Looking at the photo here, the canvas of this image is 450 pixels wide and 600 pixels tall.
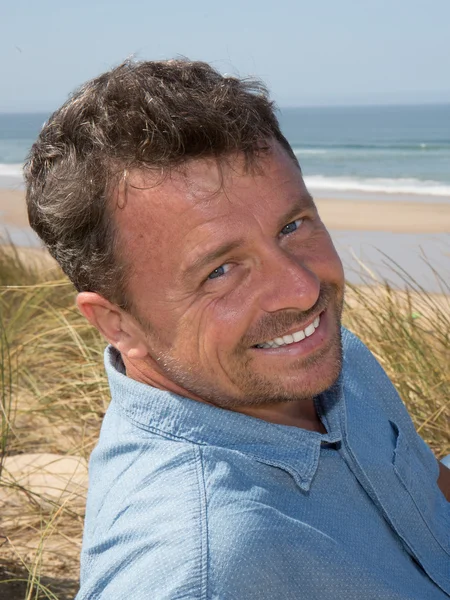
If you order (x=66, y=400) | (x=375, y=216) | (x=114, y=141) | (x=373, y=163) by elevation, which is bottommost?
(x=373, y=163)

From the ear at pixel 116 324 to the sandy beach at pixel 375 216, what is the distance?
1172 centimetres

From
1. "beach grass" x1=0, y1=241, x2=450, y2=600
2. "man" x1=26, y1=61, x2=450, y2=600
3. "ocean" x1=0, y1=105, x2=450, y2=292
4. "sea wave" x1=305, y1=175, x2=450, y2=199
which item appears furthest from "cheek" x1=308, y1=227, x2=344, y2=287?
"sea wave" x1=305, y1=175, x2=450, y2=199

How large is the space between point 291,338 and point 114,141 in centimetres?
51

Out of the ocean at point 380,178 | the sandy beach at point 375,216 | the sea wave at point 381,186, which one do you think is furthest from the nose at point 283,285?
the sea wave at point 381,186

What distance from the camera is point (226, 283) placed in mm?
1618

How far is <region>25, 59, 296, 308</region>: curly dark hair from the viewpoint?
157 centimetres

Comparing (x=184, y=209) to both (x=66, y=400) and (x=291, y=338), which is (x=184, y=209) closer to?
(x=291, y=338)

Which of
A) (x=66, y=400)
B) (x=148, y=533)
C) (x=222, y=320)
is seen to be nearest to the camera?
(x=148, y=533)

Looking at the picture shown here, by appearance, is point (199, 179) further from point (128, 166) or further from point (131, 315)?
point (131, 315)

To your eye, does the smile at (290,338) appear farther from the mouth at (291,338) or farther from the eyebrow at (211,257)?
the eyebrow at (211,257)

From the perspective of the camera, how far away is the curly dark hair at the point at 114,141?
1568 mm

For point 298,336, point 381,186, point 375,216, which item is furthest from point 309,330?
point 381,186

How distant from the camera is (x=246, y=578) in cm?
128

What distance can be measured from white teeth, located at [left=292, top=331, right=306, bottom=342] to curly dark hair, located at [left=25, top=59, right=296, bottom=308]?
0.34m
